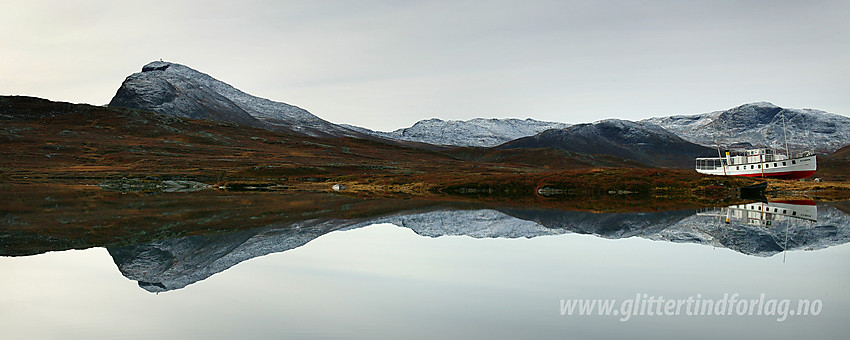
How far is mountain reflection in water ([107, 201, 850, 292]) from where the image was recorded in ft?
70.6

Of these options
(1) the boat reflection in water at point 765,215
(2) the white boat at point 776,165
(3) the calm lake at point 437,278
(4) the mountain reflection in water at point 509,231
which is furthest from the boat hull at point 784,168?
(3) the calm lake at point 437,278

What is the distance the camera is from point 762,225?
34.8 meters

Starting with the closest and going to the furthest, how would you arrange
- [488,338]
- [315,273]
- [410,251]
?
[488,338] → [315,273] → [410,251]

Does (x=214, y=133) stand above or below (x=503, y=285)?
above

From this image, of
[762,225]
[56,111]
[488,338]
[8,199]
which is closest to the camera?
[488,338]

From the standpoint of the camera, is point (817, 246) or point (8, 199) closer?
point (817, 246)

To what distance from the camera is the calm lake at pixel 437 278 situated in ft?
42.2

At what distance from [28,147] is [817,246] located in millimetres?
155580

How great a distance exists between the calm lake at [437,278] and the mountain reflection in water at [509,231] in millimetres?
166

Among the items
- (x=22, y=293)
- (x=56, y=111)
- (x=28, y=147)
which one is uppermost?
(x=56, y=111)

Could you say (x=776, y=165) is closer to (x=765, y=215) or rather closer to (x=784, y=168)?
(x=784, y=168)

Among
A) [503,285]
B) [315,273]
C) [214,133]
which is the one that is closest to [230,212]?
[315,273]

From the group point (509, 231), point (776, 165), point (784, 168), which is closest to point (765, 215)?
point (509, 231)

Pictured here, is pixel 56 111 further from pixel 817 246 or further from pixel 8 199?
pixel 817 246
